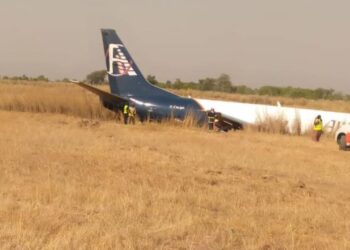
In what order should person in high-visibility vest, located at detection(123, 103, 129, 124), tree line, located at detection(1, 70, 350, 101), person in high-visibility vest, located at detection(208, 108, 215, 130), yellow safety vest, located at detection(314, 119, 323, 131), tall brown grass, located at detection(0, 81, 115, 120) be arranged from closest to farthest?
yellow safety vest, located at detection(314, 119, 323, 131)
person in high-visibility vest, located at detection(208, 108, 215, 130)
person in high-visibility vest, located at detection(123, 103, 129, 124)
tall brown grass, located at detection(0, 81, 115, 120)
tree line, located at detection(1, 70, 350, 101)

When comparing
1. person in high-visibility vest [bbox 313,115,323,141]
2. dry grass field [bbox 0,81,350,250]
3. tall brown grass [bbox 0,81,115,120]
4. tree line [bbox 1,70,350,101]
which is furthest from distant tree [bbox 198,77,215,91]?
dry grass field [bbox 0,81,350,250]

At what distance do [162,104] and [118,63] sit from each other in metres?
3.60

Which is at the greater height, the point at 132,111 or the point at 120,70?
the point at 120,70

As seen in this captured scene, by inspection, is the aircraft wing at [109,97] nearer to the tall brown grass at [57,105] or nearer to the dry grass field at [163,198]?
the tall brown grass at [57,105]

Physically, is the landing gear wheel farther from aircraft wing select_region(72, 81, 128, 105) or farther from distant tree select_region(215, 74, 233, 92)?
distant tree select_region(215, 74, 233, 92)

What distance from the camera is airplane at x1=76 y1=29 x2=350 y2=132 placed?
31.6 m

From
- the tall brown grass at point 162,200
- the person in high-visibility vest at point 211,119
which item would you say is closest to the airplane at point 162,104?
the person in high-visibility vest at point 211,119

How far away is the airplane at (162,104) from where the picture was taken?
31.6 meters

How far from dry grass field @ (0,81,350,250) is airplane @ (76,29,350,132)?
13.8 metres

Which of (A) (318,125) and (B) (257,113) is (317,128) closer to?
(A) (318,125)

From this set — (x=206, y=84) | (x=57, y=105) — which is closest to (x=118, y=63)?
(x=57, y=105)

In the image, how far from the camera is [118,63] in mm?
33500

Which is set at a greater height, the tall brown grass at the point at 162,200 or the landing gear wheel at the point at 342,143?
the tall brown grass at the point at 162,200

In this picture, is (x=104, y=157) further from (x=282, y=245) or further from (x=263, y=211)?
(x=282, y=245)
